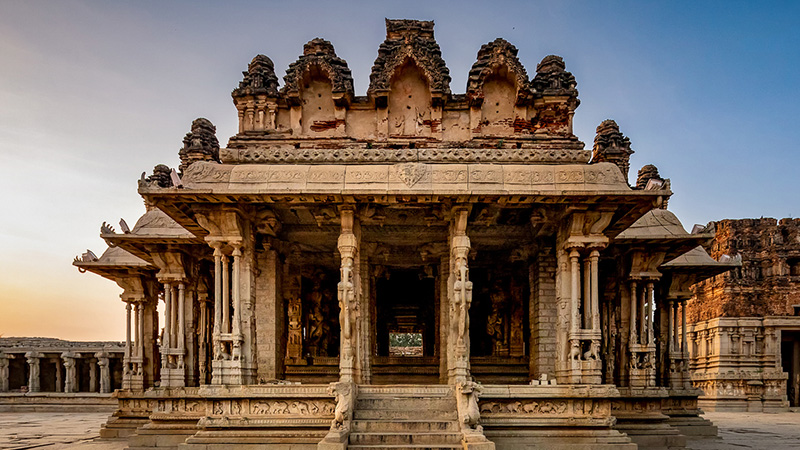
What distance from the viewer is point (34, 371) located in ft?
109

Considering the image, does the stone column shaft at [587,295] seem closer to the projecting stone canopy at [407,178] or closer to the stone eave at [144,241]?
the projecting stone canopy at [407,178]

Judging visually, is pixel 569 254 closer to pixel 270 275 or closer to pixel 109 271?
pixel 270 275

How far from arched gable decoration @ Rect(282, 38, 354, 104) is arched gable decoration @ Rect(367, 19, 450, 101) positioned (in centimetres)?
61

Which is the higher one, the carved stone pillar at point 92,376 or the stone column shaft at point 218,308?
the stone column shaft at point 218,308

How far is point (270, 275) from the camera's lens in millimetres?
14938

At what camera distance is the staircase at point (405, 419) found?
34.9ft

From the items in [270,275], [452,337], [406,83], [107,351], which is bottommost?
[107,351]

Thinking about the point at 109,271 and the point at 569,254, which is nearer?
the point at 569,254

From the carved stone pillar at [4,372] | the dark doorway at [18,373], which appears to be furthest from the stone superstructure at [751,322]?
the dark doorway at [18,373]

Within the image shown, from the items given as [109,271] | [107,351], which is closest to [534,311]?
[109,271]

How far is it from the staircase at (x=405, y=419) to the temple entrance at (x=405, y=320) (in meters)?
5.90

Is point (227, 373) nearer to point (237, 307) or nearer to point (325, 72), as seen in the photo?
point (237, 307)

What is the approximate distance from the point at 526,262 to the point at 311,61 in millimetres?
8163

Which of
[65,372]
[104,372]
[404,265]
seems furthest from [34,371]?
[404,265]
